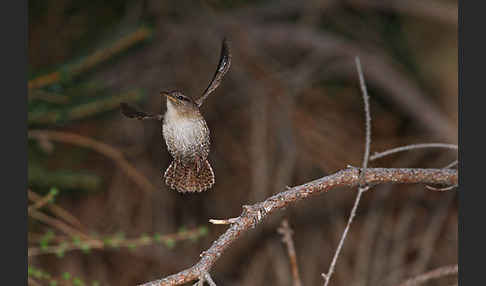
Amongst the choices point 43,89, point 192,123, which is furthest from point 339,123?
point 192,123

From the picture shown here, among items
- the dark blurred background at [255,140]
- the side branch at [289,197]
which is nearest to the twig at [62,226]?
the side branch at [289,197]

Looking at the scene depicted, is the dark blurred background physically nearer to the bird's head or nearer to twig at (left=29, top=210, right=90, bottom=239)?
twig at (left=29, top=210, right=90, bottom=239)

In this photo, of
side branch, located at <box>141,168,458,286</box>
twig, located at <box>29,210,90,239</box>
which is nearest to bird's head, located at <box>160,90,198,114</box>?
side branch, located at <box>141,168,458,286</box>

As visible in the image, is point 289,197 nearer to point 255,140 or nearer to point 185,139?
point 185,139

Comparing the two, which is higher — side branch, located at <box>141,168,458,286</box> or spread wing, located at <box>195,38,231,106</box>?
spread wing, located at <box>195,38,231,106</box>

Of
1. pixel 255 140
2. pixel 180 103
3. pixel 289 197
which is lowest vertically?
pixel 289 197

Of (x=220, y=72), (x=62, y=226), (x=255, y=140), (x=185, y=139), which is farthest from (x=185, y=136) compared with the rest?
(x=255, y=140)
